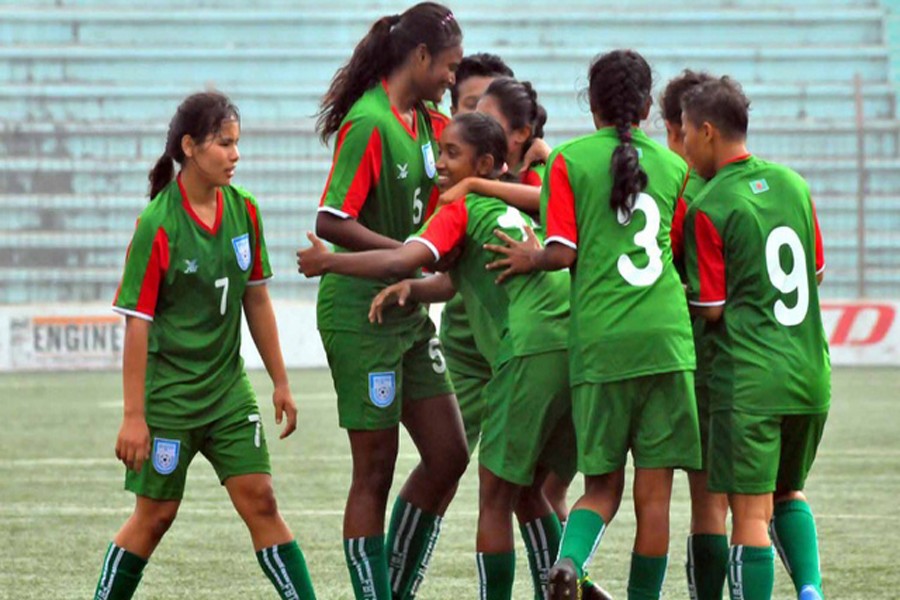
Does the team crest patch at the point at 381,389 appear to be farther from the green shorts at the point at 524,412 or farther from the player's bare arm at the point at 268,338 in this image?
the green shorts at the point at 524,412

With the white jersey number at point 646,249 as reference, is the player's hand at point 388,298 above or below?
below

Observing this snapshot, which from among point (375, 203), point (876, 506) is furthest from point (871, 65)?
point (375, 203)

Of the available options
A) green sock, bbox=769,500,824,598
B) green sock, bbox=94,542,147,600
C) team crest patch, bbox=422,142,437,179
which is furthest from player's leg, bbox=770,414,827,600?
green sock, bbox=94,542,147,600

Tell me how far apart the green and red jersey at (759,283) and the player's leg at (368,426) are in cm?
93

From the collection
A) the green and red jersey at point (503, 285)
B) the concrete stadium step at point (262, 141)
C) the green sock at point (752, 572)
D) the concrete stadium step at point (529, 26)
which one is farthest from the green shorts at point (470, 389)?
the concrete stadium step at point (529, 26)

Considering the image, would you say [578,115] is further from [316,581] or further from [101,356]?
[316,581]

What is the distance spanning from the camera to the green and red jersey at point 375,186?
5.25 m

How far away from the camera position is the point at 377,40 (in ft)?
18.0

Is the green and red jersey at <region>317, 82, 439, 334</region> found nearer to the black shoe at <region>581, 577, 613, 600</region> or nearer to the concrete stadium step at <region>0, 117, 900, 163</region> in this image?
the black shoe at <region>581, 577, 613, 600</region>

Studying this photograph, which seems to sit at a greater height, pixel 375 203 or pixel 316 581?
pixel 375 203

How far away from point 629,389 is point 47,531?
13.6 ft

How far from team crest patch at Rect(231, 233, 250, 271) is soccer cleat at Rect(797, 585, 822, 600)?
1810 millimetres

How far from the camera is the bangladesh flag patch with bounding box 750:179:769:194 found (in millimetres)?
5020

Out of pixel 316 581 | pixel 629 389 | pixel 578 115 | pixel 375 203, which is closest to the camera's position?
pixel 629 389
